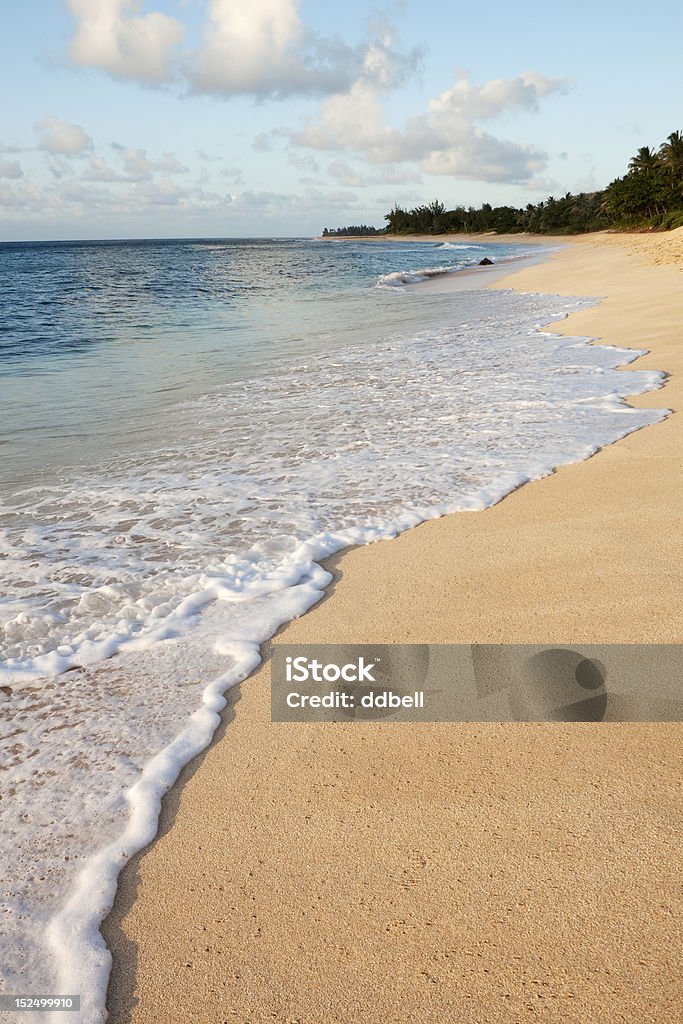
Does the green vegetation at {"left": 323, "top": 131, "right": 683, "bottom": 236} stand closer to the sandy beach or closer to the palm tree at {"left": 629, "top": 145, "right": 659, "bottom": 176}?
the palm tree at {"left": 629, "top": 145, "right": 659, "bottom": 176}

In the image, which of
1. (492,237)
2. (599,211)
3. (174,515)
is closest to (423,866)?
(174,515)

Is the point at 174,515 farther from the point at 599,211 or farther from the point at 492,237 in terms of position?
the point at 492,237

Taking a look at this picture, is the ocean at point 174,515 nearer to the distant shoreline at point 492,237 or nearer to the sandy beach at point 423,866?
the sandy beach at point 423,866

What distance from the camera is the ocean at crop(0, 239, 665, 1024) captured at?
92.2 inches

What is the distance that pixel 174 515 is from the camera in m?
5.00

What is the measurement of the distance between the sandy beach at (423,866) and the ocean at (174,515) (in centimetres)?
18

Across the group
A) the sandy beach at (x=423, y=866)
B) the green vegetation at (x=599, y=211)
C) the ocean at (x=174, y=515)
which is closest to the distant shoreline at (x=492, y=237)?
the green vegetation at (x=599, y=211)

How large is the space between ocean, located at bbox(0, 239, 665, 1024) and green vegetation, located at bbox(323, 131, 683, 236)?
4604 centimetres

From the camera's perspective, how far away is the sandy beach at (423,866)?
171 centimetres

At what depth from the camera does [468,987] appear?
170 centimetres

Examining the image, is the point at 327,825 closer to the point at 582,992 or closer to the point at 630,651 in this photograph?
the point at 582,992

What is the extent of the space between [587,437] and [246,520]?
9.77 feet

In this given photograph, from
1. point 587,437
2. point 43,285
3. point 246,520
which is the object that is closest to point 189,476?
point 246,520

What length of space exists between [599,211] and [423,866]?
9898 centimetres
